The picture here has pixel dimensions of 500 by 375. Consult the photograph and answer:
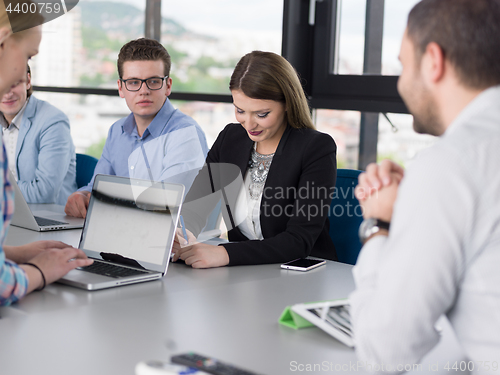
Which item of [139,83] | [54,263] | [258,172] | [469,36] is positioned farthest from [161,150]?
[469,36]

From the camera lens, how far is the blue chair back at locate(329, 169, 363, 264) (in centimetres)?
192

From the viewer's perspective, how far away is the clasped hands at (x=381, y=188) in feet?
3.11

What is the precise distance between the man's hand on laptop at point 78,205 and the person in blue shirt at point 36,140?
0.56 meters

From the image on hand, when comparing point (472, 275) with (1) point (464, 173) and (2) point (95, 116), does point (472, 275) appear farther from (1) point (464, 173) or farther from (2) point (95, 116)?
(2) point (95, 116)

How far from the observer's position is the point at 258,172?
1962mm

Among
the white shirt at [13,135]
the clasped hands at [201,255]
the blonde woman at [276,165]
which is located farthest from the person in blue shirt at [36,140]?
the clasped hands at [201,255]

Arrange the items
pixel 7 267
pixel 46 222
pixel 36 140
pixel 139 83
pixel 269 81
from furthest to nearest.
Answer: pixel 36 140, pixel 139 83, pixel 46 222, pixel 269 81, pixel 7 267

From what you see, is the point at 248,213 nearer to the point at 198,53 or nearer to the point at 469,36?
the point at 469,36

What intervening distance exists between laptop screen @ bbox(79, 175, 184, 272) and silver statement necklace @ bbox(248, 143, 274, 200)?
583 millimetres

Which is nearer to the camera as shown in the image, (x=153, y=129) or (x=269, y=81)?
(x=269, y=81)

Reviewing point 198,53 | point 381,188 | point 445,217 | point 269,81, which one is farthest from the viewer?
point 198,53

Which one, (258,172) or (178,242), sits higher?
(258,172)

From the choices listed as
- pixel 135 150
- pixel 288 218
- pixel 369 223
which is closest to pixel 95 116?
pixel 135 150

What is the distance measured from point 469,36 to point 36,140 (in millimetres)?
2444
